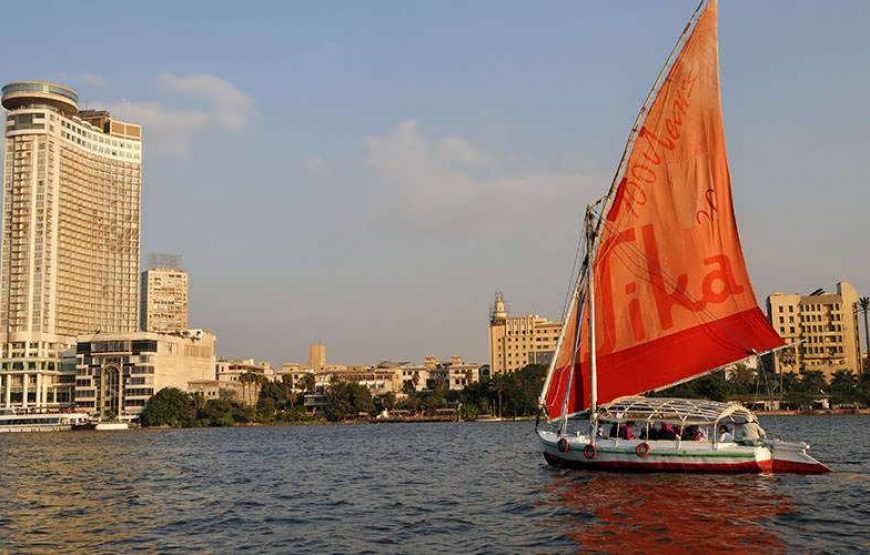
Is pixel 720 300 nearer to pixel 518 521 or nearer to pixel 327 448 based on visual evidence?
pixel 518 521

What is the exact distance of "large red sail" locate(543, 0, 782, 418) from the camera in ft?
135

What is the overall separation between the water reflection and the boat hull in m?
0.44

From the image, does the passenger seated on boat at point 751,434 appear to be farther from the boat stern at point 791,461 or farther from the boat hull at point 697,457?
the boat stern at point 791,461

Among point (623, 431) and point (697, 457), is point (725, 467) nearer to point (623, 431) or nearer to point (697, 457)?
point (697, 457)

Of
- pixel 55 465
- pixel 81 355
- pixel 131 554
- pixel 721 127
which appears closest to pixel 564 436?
pixel 721 127

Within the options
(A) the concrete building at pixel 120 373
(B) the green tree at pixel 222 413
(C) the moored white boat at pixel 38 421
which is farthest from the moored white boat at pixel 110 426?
(A) the concrete building at pixel 120 373

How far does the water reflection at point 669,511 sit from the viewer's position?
84.5 feet

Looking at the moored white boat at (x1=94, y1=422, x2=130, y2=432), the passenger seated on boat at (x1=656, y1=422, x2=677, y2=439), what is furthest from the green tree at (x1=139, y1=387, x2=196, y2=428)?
the passenger seated on boat at (x1=656, y1=422, x2=677, y2=439)

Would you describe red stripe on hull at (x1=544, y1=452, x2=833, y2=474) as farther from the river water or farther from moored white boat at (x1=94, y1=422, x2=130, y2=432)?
moored white boat at (x1=94, y1=422, x2=130, y2=432)

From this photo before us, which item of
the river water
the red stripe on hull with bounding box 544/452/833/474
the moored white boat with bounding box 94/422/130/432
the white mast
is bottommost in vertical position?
the moored white boat with bounding box 94/422/130/432

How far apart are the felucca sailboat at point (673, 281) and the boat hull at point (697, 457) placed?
0.07 meters

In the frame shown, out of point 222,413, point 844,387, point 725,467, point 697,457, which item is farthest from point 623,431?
point 844,387

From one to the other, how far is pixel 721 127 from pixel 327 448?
52.7m

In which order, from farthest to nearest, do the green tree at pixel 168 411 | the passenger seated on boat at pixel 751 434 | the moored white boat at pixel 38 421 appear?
the green tree at pixel 168 411 → the moored white boat at pixel 38 421 → the passenger seated on boat at pixel 751 434
